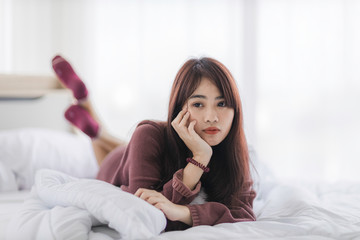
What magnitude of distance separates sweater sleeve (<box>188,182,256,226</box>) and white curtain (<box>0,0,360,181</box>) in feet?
6.34

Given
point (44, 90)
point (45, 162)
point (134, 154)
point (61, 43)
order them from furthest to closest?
1. point (61, 43)
2. point (44, 90)
3. point (45, 162)
4. point (134, 154)

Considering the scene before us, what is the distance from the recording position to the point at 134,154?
1.18 meters

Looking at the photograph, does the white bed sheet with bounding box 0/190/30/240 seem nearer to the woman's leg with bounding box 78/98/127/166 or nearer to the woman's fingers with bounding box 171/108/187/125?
the woman's leg with bounding box 78/98/127/166

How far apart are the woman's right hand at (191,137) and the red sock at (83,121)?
39.8 inches

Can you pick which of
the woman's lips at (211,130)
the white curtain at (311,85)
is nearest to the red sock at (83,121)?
the woman's lips at (211,130)

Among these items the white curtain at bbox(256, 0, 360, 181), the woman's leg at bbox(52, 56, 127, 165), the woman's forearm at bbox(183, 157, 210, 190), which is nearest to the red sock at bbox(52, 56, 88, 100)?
the woman's leg at bbox(52, 56, 127, 165)

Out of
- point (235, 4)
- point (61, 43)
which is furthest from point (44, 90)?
point (235, 4)

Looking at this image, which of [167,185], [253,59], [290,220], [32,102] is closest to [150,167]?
[167,185]

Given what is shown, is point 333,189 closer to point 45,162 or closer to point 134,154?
point 134,154

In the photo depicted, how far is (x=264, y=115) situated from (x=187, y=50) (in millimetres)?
793

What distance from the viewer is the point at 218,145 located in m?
1.25

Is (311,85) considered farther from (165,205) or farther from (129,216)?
(129,216)

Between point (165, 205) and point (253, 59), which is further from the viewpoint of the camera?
point (253, 59)

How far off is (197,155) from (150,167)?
0.44 feet
